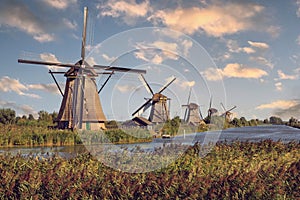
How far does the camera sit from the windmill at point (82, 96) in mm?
30016

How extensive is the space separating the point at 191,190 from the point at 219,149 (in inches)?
204

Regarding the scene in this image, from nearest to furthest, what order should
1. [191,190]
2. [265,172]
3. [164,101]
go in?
[191,190]
[265,172]
[164,101]

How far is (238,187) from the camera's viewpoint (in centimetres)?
582

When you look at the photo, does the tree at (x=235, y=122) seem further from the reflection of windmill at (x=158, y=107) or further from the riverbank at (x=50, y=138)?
the riverbank at (x=50, y=138)

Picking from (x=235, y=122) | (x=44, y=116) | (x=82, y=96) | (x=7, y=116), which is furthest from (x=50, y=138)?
(x=235, y=122)

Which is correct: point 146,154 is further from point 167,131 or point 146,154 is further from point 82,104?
point 82,104

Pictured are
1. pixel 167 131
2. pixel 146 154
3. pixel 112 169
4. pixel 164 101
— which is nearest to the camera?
pixel 112 169

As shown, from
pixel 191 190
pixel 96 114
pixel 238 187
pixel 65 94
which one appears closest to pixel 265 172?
pixel 238 187

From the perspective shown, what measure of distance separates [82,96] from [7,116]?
67.1 feet

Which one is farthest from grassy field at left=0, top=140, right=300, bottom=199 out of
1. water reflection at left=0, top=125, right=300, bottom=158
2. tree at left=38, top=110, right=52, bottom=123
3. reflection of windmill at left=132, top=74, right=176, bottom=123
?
tree at left=38, top=110, right=52, bottom=123

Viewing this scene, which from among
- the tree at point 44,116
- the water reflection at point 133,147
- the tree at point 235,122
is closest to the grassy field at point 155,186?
the water reflection at point 133,147

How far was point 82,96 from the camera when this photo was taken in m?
30.1

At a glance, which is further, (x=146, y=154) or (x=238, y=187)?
(x=146, y=154)

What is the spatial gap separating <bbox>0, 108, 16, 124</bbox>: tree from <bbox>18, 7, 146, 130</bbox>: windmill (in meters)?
17.4
